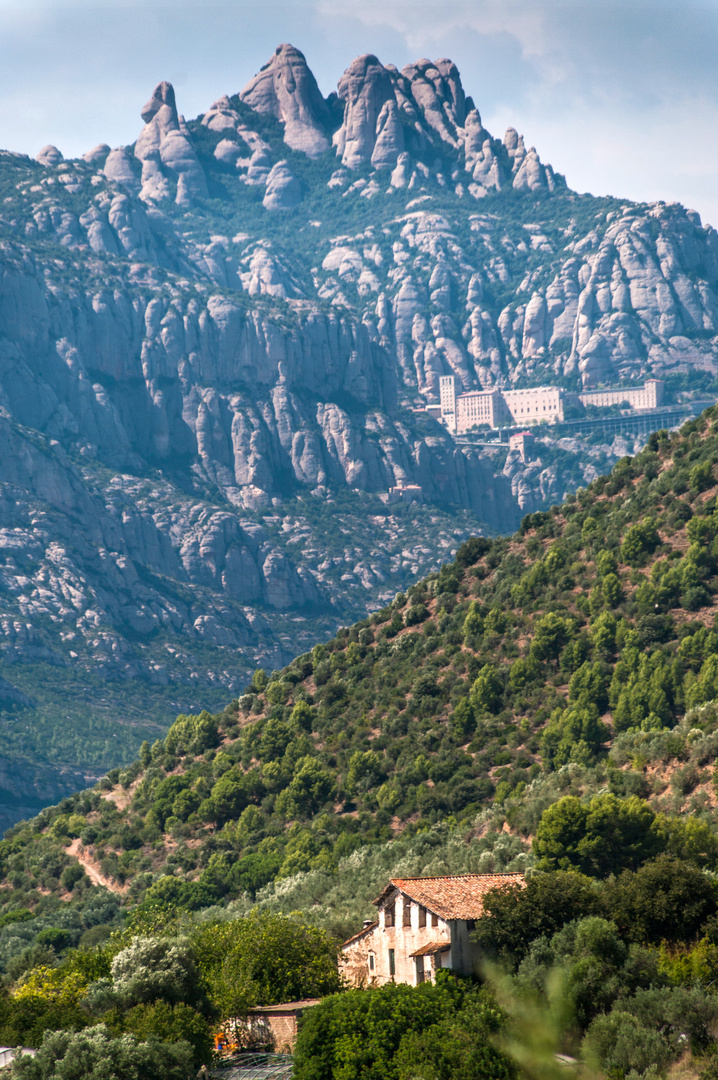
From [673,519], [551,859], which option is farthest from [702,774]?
[673,519]

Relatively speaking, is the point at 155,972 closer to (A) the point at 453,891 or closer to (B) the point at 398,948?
(B) the point at 398,948

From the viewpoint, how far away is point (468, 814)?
9475cm

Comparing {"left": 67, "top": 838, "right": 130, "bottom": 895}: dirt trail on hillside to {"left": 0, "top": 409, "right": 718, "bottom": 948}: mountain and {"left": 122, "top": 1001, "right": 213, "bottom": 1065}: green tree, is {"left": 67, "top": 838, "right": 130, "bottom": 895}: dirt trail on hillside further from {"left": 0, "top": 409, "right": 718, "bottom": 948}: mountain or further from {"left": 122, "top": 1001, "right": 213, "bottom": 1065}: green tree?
{"left": 122, "top": 1001, "right": 213, "bottom": 1065}: green tree

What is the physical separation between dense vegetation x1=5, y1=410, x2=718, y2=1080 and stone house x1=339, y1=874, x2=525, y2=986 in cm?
121

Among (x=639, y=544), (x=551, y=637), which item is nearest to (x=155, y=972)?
(x=551, y=637)

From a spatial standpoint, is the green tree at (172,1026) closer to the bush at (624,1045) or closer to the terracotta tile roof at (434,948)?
the terracotta tile roof at (434,948)

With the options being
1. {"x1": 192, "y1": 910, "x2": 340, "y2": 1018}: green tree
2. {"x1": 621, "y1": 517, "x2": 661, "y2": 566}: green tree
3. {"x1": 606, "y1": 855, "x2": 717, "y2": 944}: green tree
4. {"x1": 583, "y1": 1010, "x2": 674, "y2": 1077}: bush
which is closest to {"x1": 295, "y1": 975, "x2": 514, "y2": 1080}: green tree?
{"x1": 583, "y1": 1010, "x2": 674, "y2": 1077}: bush

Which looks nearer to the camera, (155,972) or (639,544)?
(155,972)

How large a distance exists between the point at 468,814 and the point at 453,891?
1350 inches

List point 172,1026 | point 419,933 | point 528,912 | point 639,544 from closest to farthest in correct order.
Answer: point 172,1026 → point 528,912 → point 419,933 → point 639,544

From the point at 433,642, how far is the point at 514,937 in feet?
222

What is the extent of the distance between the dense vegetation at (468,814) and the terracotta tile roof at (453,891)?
1576 mm

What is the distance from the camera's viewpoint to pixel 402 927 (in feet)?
196

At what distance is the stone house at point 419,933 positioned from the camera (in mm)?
56531
